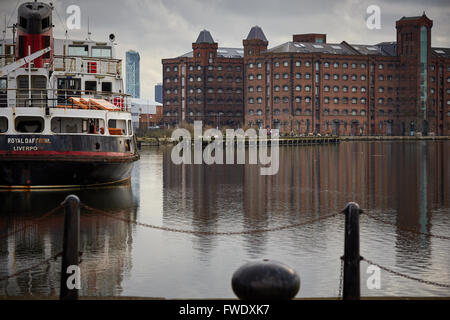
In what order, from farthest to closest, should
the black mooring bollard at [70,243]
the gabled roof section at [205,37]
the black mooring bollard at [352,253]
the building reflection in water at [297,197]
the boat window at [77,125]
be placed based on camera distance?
1. the gabled roof section at [205,37]
2. the boat window at [77,125]
3. the building reflection in water at [297,197]
4. the black mooring bollard at [70,243]
5. the black mooring bollard at [352,253]

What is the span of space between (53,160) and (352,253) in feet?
70.9

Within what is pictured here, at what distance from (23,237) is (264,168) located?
1368 inches

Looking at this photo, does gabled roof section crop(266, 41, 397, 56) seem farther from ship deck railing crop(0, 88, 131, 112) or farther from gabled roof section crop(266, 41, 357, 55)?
ship deck railing crop(0, 88, 131, 112)

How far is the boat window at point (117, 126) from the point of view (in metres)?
34.2

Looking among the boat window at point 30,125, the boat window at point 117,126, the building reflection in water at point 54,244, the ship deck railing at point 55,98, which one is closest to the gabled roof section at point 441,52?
the boat window at point 117,126

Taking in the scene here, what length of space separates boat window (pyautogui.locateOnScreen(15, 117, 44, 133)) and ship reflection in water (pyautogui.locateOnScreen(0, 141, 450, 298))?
3498 millimetres

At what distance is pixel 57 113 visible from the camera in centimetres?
3038

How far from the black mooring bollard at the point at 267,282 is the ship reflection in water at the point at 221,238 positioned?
3.65 metres

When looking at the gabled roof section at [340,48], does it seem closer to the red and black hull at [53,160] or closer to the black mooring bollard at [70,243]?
the red and black hull at [53,160]

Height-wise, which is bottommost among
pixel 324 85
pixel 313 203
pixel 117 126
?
pixel 313 203

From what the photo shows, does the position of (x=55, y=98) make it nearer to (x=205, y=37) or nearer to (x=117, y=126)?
(x=117, y=126)

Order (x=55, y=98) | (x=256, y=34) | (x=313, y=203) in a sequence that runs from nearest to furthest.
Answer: (x=313, y=203) < (x=55, y=98) < (x=256, y=34)

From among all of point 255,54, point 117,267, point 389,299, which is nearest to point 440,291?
point 389,299

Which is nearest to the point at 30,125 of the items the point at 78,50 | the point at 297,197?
the point at 78,50
